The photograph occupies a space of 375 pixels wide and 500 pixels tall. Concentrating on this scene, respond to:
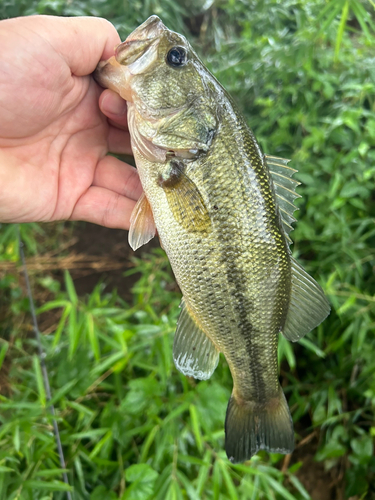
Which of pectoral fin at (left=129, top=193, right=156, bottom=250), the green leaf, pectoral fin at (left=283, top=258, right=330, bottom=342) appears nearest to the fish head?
pectoral fin at (left=129, top=193, right=156, bottom=250)

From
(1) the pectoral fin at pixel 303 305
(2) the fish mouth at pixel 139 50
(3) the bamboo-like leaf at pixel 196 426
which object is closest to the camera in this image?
(2) the fish mouth at pixel 139 50

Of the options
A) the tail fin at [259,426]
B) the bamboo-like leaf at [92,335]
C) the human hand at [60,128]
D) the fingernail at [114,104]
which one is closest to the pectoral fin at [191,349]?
the tail fin at [259,426]

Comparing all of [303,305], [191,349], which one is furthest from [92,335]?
[303,305]

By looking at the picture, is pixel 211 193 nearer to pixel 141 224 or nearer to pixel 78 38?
pixel 141 224


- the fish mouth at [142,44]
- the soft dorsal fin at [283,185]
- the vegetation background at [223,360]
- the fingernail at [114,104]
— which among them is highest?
the fish mouth at [142,44]

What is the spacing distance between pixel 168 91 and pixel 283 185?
1.78 feet

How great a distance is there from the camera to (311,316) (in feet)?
4.25

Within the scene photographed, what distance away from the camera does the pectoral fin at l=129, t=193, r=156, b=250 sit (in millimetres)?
1300

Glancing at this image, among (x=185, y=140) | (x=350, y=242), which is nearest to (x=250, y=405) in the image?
(x=185, y=140)

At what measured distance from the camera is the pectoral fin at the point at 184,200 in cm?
115

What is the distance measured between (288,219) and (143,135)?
0.63 m

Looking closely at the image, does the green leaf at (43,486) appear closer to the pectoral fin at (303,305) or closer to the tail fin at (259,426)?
the tail fin at (259,426)

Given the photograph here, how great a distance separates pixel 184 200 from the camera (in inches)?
45.5

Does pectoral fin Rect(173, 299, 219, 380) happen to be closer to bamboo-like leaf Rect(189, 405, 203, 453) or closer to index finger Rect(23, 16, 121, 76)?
bamboo-like leaf Rect(189, 405, 203, 453)
